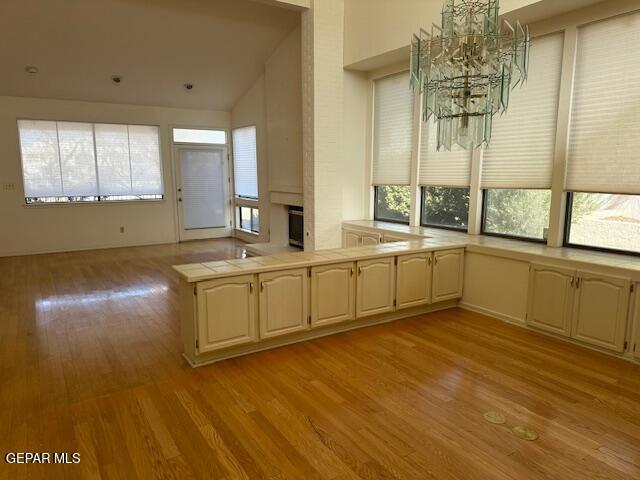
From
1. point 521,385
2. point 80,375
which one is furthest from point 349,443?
point 80,375

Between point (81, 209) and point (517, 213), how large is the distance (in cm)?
739

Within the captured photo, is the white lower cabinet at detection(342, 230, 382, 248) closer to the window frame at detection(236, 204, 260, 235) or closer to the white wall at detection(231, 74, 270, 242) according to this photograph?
the white wall at detection(231, 74, 270, 242)

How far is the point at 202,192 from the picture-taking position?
923cm

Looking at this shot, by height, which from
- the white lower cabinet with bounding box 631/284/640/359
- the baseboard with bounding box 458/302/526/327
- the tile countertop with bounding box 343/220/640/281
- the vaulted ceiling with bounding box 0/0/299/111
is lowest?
the baseboard with bounding box 458/302/526/327

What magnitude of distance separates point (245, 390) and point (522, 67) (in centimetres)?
290

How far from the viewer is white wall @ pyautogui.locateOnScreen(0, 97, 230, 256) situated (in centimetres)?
732

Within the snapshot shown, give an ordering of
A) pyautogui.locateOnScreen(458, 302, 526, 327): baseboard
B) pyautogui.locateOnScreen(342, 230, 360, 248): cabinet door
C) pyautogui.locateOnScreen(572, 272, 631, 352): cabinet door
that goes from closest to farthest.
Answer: pyautogui.locateOnScreen(572, 272, 631, 352): cabinet door, pyautogui.locateOnScreen(458, 302, 526, 327): baseboard, pyautogui.locateOnScreen(342, 230, 360, 248): cabinet door

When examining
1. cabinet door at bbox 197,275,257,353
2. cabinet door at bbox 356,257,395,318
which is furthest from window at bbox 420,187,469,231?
cabinet door at bbox 197,275,257,353

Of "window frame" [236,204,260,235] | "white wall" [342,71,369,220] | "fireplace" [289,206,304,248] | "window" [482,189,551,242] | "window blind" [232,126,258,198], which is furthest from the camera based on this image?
"window frame" [236,204,260,235]

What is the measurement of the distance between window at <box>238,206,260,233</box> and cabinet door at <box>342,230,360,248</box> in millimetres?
2734

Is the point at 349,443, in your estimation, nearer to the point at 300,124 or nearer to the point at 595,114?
the point at 595,114

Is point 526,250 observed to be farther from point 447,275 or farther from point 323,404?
point 323,404

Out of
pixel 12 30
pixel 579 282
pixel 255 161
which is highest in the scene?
pixel 12 30

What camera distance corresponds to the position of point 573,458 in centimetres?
226
